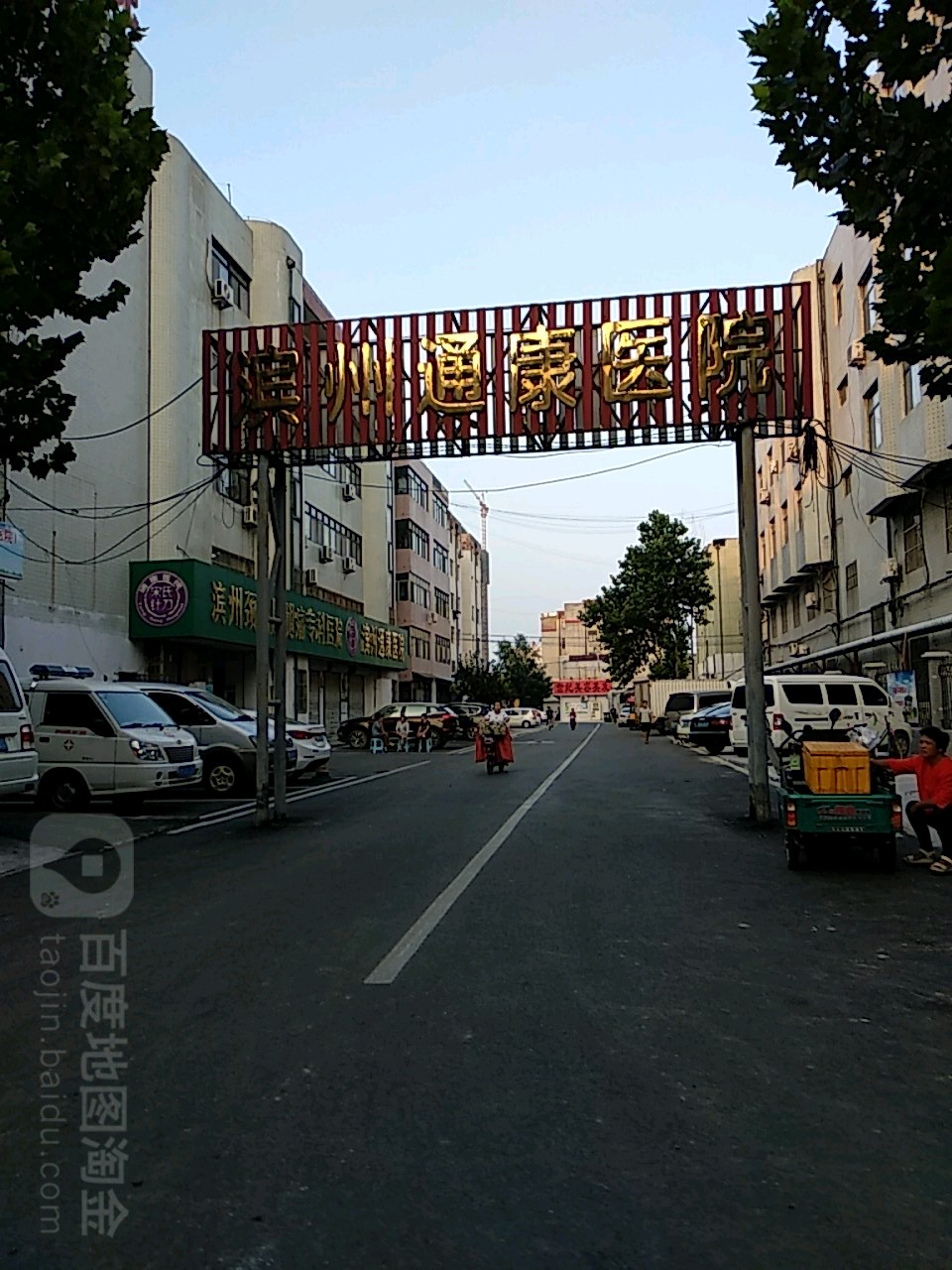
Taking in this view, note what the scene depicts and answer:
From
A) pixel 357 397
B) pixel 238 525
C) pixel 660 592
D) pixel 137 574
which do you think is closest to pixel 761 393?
pixel 357 397

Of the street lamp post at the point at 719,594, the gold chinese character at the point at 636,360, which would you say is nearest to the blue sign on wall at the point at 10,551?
the gold chinese character at the point at 636,360

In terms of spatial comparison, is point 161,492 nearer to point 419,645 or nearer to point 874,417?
point 874,417

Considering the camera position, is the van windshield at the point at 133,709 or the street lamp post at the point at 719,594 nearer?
the van windshield at the point at 133,709

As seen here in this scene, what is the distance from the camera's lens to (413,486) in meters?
64.1

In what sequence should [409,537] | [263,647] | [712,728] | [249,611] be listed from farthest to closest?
[409,537]
[712,728]
[249,611]
[263,647]

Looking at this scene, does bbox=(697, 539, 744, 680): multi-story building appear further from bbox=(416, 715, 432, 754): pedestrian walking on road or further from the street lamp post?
bbox=(416, 715, 432, 754): pedestrian walking on road

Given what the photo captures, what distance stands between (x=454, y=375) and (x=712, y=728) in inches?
895

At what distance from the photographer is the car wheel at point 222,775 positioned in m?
20.3

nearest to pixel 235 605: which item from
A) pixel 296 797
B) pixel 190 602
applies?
pixel 190 602

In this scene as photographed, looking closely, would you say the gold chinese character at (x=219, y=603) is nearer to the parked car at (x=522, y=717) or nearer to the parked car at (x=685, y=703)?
the parked car at (x=685, y=703)

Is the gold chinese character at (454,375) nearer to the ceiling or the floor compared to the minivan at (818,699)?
nearer to the ceiling

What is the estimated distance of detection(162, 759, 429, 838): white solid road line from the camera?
50.5ft

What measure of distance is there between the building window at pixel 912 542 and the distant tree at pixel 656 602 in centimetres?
4164

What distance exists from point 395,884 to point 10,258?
6045 millimetres
